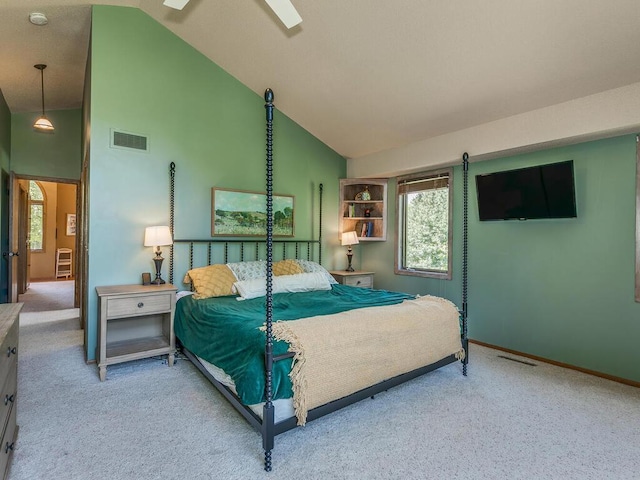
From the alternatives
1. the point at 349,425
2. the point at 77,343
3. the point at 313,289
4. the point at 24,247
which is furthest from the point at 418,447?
the point at 24,247

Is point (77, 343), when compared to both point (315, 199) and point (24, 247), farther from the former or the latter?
point (24, 247)

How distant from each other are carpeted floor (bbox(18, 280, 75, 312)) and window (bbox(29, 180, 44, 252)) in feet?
3.91

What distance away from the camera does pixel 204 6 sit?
3463mm

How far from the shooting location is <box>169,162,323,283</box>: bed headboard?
13.0ft

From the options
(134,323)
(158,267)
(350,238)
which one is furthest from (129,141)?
(350,238)

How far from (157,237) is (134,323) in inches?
38.9

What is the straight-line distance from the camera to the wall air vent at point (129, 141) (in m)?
3.59

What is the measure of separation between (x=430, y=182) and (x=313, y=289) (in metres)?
2.25

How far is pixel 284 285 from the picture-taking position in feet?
12.5

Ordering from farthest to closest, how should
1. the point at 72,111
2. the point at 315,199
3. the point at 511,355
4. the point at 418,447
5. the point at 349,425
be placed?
the point at 72,111, the point at 315,199, the point at 511,355, the point at 349,425, the point at 418,447

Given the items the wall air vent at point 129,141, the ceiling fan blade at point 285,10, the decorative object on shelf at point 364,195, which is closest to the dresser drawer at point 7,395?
the wall air vent at point 129,141

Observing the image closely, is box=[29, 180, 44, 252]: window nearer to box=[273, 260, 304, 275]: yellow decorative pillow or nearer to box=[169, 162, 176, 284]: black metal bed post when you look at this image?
box=[169, 162, 176, 284]: black metal bed post

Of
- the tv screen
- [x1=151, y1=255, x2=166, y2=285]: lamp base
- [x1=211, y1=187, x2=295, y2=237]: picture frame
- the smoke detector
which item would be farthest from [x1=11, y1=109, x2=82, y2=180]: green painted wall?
the tv screen

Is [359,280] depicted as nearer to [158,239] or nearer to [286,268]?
[286,268]
